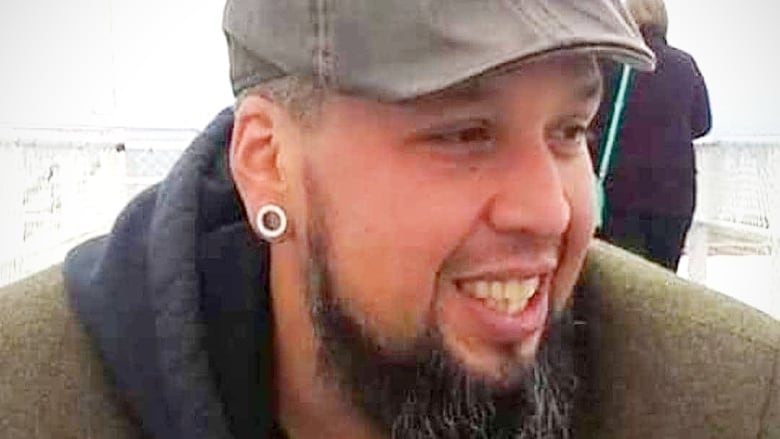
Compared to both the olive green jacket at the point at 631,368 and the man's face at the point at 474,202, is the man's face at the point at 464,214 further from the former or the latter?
the olive green jacket at the point at 631,368

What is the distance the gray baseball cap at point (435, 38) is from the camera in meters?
1.25

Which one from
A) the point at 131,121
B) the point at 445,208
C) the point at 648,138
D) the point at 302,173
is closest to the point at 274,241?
the point at 302,173

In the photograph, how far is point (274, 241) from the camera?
57.8 inches

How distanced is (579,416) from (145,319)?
41 cm

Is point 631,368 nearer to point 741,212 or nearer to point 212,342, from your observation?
point 212,342

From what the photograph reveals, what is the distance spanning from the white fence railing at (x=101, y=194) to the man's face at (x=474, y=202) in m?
1.58

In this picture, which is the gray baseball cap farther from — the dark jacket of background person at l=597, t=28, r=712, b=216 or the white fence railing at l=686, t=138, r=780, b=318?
the white fence railing at l=686, t=138, r=780, b=318

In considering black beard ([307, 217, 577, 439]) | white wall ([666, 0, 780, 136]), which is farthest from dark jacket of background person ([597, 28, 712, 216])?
white wall ([666, 0, 780, 136])

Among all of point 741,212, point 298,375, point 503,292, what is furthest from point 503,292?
point 741,212

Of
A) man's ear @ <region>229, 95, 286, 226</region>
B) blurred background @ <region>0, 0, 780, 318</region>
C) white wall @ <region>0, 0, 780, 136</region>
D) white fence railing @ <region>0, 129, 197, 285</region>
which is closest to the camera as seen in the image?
man's ear @ <region>229, 95, 286, 226</region>

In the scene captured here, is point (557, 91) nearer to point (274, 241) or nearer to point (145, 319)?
point (274, 241)

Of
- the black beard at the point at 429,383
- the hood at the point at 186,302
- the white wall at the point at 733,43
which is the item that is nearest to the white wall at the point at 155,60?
the white wall at the point at 733,43

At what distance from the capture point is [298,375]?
1530 millimetres

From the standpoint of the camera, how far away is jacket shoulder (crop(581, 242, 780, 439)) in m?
1.44
